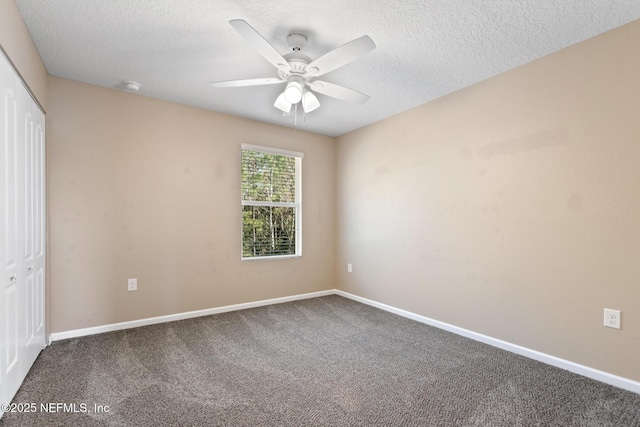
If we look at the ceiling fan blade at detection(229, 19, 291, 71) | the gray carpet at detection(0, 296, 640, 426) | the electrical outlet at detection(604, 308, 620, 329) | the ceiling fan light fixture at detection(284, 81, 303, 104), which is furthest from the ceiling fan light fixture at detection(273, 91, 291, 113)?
the electrical outlet at detection(604, 308, 620, 329)

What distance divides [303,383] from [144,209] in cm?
243

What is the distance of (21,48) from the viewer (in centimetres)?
206

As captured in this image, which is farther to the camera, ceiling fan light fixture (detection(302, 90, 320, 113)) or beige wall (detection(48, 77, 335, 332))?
beige wall (detection(48, 77, 335, 332))

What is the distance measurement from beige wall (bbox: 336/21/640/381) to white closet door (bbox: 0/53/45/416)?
3.39m

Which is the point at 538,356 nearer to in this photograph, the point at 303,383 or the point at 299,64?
the point at 303,383

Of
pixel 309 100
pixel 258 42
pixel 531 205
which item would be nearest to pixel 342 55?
pixel 258 42

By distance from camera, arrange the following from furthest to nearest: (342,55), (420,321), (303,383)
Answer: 1. (420,321)
2. (303,383)
3. (342,55)

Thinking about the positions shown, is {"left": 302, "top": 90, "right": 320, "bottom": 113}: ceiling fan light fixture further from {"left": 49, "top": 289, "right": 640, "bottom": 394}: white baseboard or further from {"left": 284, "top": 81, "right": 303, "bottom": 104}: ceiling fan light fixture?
{"left": 49, "top": 289, "right": 640, "bottom": 394}: white baseboard

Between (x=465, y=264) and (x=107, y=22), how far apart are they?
11.6ft

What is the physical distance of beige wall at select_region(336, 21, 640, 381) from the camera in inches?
83.6

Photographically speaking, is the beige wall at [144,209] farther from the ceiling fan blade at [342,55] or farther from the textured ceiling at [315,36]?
the ceiling fan blade at [342,55]

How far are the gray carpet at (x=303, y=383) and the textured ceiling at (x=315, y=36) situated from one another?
2.43 meters

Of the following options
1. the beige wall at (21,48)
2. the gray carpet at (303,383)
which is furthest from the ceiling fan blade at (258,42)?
the gray carpet at (303,383)

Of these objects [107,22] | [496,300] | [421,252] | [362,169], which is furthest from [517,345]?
[107,22]
